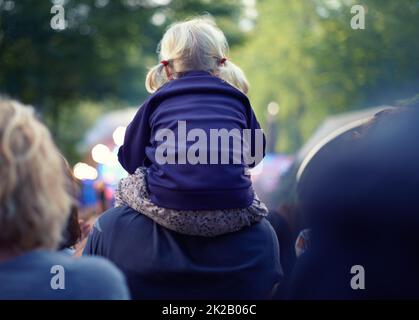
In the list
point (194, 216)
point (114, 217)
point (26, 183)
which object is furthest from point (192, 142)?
point (26, 183)

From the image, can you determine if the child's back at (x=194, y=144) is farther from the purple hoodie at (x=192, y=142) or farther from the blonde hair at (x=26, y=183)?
the blonde hair at (x=26, y=183)

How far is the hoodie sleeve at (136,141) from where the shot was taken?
8.36 ft

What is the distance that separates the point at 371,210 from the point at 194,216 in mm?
596

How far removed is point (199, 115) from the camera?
2414mm

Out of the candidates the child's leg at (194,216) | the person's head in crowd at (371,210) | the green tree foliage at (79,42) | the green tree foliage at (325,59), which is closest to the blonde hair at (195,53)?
the child's leg at (194,216)

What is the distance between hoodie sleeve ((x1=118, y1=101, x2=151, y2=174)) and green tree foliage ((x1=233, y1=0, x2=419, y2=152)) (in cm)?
310

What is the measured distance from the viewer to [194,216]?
232cm

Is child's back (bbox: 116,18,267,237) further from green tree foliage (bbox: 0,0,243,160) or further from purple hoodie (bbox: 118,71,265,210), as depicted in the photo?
green tree foliage (bbox: 0,0,243,160)

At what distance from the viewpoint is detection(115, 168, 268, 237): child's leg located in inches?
91.4

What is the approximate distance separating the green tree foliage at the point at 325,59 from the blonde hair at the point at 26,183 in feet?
12.9

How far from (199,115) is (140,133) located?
272 millimetres

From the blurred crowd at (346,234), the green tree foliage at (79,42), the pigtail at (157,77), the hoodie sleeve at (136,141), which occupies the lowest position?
the blurred crowd at (346,234)
